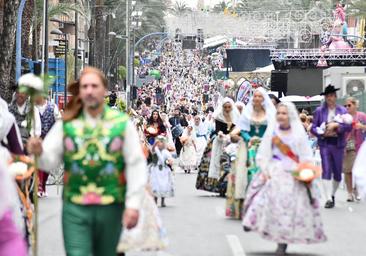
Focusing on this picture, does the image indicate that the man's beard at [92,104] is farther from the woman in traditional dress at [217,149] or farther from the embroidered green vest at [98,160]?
the woman in traditional dress at [217,149]

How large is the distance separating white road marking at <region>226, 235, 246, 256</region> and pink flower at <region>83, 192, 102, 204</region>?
195 inches

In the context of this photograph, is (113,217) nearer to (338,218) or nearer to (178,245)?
(178,245)

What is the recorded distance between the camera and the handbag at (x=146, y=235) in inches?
449

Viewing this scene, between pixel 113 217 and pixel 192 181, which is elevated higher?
pixel 113 217

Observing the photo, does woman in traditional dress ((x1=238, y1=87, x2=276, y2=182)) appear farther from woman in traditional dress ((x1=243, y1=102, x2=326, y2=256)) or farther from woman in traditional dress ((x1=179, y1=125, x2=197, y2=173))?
woman in traditional dress ((x1=179, y1=125, x2=197, y2=173))

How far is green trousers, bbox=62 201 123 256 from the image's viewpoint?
8.17 metres

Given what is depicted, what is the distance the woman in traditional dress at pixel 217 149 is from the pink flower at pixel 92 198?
1042cm

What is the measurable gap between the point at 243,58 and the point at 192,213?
3017 inches

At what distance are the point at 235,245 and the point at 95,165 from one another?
5.81 metres

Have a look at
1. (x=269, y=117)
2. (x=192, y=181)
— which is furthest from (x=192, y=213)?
(x=192, y=181)

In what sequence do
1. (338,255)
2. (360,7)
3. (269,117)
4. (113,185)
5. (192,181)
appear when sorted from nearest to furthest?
1. (113,185)
2. (338,255)
3. (269,117)
4. (192,181)
5. (360,7)

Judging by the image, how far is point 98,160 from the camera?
8.26 meters

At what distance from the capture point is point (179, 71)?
497 feet

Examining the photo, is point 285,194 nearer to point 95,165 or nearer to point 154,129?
point 95,165
